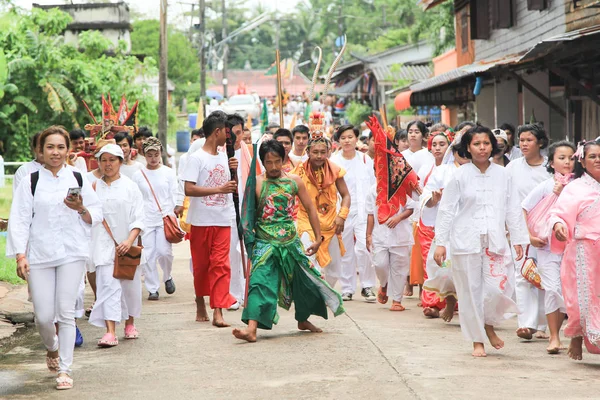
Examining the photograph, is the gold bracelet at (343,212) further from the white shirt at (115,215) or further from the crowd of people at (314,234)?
the white shirt at (115,215)

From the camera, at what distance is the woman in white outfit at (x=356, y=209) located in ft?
40.9

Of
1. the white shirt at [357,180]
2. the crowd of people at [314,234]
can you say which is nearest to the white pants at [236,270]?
the crowd of people at [314,234]

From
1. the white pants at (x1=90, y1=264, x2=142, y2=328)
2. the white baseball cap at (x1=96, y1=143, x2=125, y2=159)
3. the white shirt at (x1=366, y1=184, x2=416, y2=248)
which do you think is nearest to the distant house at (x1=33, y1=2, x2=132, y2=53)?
the white shirt at (x1=366, y1=184, x2=416, y2=248)

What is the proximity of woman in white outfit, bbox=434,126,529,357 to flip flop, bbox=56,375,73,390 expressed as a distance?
2.88m

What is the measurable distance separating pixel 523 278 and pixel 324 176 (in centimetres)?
284

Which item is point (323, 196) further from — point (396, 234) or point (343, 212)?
point (396, 234)

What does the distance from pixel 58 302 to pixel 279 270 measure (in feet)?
7.52

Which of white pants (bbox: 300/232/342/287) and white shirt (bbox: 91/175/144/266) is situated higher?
white shirt (bbox: 91/175/144/266)

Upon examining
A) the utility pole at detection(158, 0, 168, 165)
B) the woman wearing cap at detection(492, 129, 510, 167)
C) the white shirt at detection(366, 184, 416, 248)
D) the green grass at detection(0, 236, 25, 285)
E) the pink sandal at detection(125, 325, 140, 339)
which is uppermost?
the utility pole at detection(158, 0, 168, 165)

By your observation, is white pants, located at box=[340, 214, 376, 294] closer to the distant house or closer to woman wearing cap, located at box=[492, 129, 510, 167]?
woman wearing cap, located at box=[492, 129, 510, 167]

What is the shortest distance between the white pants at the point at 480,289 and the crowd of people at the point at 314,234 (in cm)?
1

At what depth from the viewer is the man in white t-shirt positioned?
32.8 ft

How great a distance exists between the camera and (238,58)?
11612 centimetres

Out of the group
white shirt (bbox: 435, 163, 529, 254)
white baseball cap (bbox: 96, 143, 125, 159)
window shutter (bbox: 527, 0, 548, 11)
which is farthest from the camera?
window shutter (bbox: 527, 0, 548, 11)
